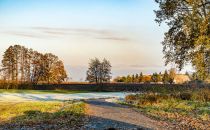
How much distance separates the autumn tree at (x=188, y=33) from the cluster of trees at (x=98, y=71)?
45.2 meters

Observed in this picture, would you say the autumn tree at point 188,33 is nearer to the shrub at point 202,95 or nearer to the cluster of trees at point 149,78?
the shrub at point 202,95

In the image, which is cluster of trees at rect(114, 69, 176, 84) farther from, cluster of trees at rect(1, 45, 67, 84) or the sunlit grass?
the sunlit grass

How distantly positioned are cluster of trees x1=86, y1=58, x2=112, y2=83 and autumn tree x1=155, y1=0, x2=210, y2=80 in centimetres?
4525

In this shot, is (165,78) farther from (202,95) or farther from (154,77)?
(202,95)

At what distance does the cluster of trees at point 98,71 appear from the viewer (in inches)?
3250

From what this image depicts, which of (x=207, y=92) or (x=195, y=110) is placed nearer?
(x=195, y=110)

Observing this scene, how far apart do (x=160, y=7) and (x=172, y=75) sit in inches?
1516

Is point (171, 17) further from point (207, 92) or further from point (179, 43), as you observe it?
point (207, 92)

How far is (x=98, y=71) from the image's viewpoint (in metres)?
83.2

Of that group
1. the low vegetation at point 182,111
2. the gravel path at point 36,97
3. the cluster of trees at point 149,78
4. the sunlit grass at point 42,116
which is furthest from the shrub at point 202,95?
the cluster of trees at point 149,78

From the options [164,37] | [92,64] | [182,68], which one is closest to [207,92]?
[182,68]

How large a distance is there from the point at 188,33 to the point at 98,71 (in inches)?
1971

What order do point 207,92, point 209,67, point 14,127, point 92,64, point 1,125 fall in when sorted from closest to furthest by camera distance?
point 14,127, point 1,125, point 209,67, point 207,92, point 92,64

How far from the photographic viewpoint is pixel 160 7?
3703cm
